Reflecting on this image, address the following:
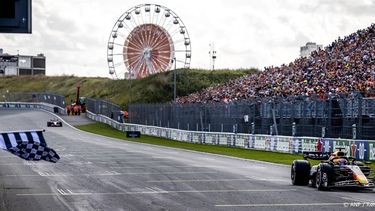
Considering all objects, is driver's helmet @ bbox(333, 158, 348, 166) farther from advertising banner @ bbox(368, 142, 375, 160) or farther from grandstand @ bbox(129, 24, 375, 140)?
grandstand @ bbox(129, 24, 375, 140)

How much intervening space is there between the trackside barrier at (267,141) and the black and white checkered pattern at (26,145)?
55.0 feet

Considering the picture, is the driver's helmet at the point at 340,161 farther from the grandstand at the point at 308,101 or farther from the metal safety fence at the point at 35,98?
the metal safety fence at the point at 35,98

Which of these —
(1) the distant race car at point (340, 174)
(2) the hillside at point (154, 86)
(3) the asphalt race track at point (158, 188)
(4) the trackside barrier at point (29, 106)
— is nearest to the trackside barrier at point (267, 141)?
(3) the asphalt race track at point (158, 188)

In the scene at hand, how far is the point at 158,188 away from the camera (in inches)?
769

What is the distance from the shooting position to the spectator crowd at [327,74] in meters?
38.7

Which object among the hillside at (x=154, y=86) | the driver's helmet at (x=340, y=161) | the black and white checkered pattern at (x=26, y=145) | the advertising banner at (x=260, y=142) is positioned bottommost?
the advertising banner at (x=260, y=142)

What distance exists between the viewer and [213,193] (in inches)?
717

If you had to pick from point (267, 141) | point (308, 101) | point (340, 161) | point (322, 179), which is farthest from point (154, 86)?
point (322, 179)

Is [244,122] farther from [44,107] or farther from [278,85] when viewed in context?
[44,107]

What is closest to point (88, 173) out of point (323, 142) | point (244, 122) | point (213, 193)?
point (213, 193)

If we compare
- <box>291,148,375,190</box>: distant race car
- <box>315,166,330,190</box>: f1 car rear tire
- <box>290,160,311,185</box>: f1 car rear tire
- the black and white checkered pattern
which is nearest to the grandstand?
<box>290,160,311,185</box>: f1 car rear tire

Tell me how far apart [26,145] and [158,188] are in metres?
3.81

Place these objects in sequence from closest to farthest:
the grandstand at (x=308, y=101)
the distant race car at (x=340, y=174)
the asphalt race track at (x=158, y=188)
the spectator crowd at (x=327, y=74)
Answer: the asphalt race track at (x=158, y=188)
the distant race car at (x=340, y=174)
the grandstand at (x=308, y=101)
the spectator crowd at (x=327, y=74)

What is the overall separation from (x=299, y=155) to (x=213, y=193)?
63.7ft
